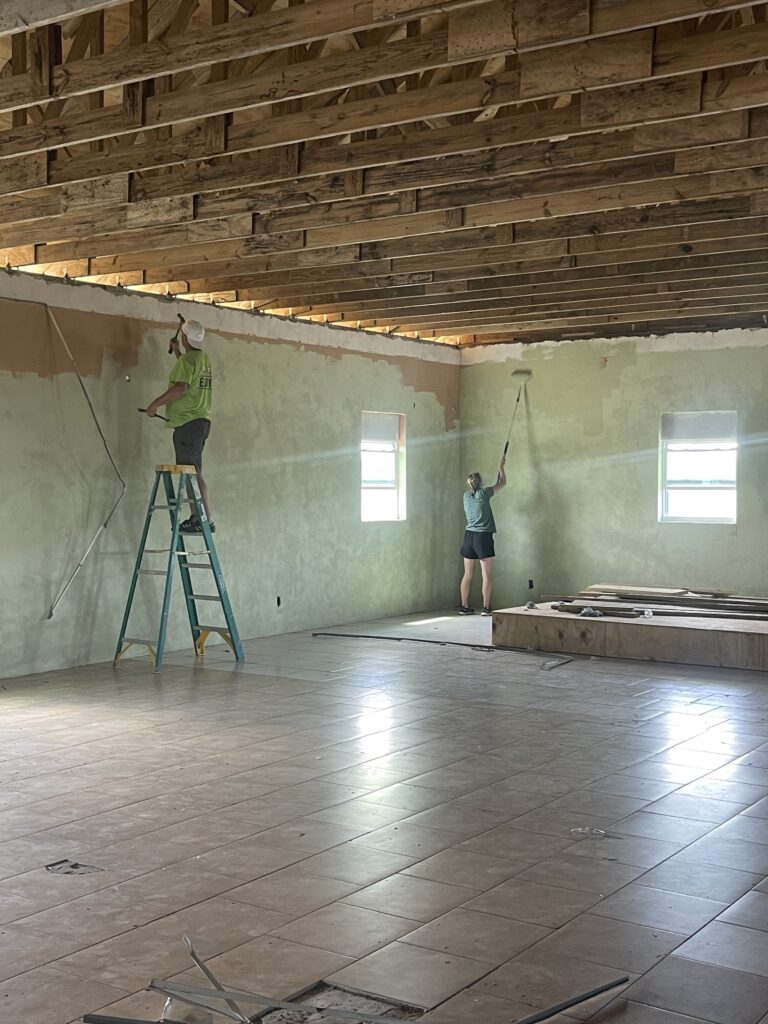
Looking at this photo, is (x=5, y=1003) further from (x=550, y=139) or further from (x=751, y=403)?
(x=751, y=403)

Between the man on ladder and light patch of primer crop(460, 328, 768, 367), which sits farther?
light patch of primer crop(460, 328, 768, 367)

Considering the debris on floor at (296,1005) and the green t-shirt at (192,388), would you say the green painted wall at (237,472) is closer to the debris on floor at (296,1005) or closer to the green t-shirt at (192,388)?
the green t-shirt at (192,388)

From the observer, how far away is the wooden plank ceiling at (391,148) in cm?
416

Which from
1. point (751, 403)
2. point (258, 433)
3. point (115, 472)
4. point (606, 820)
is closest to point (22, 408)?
point (115, 472)

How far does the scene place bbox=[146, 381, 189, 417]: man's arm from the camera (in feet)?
27.1

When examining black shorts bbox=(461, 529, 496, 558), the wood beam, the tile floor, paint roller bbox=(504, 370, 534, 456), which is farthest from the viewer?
paint roller bbox=(504, 370, 534, 456)

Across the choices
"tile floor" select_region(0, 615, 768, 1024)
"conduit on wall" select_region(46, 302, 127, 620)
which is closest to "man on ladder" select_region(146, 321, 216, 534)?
"conduit on wall" select_region(46, 302, 127, 620)

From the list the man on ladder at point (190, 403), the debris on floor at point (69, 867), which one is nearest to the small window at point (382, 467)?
the man on ladder at point (190, 403)

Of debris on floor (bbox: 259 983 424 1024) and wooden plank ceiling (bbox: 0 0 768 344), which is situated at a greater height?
wooden plank ceiling (bbox: 0 0 768 344)

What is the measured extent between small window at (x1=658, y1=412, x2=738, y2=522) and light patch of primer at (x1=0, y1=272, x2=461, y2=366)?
274 cm

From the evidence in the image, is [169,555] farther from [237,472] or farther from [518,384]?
[518,384]

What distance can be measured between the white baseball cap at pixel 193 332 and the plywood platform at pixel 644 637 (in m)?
3.44

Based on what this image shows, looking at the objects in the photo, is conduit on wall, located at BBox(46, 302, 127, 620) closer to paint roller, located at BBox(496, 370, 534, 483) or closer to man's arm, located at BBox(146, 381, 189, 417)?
man's arm, located at BBox(146, 381, 189, 417)

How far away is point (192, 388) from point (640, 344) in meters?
5.10
